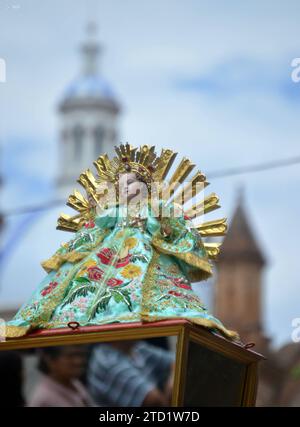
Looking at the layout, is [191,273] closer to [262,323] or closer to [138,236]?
[138,236]

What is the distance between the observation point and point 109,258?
1669 cm

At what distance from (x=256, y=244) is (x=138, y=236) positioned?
1272 inches

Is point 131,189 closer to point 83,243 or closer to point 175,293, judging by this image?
point 83,243

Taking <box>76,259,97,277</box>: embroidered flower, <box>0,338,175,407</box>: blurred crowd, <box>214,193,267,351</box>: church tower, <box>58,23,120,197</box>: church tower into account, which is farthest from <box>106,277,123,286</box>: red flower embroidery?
<box>58,23,120,197</box>: church tower

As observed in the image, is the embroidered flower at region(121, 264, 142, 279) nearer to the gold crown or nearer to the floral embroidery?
the floral embroidery

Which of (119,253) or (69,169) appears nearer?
(119,253)

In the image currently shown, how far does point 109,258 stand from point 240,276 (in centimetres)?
3194

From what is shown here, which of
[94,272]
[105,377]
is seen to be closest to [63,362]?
[105,377]

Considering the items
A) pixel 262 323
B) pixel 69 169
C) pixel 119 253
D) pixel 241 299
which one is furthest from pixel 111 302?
pixel 69 169

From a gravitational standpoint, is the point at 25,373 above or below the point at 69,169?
below

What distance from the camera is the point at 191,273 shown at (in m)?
16.9

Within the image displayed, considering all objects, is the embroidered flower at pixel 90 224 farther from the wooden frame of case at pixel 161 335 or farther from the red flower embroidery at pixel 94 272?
the wooden frame of case at pixel 161 335
